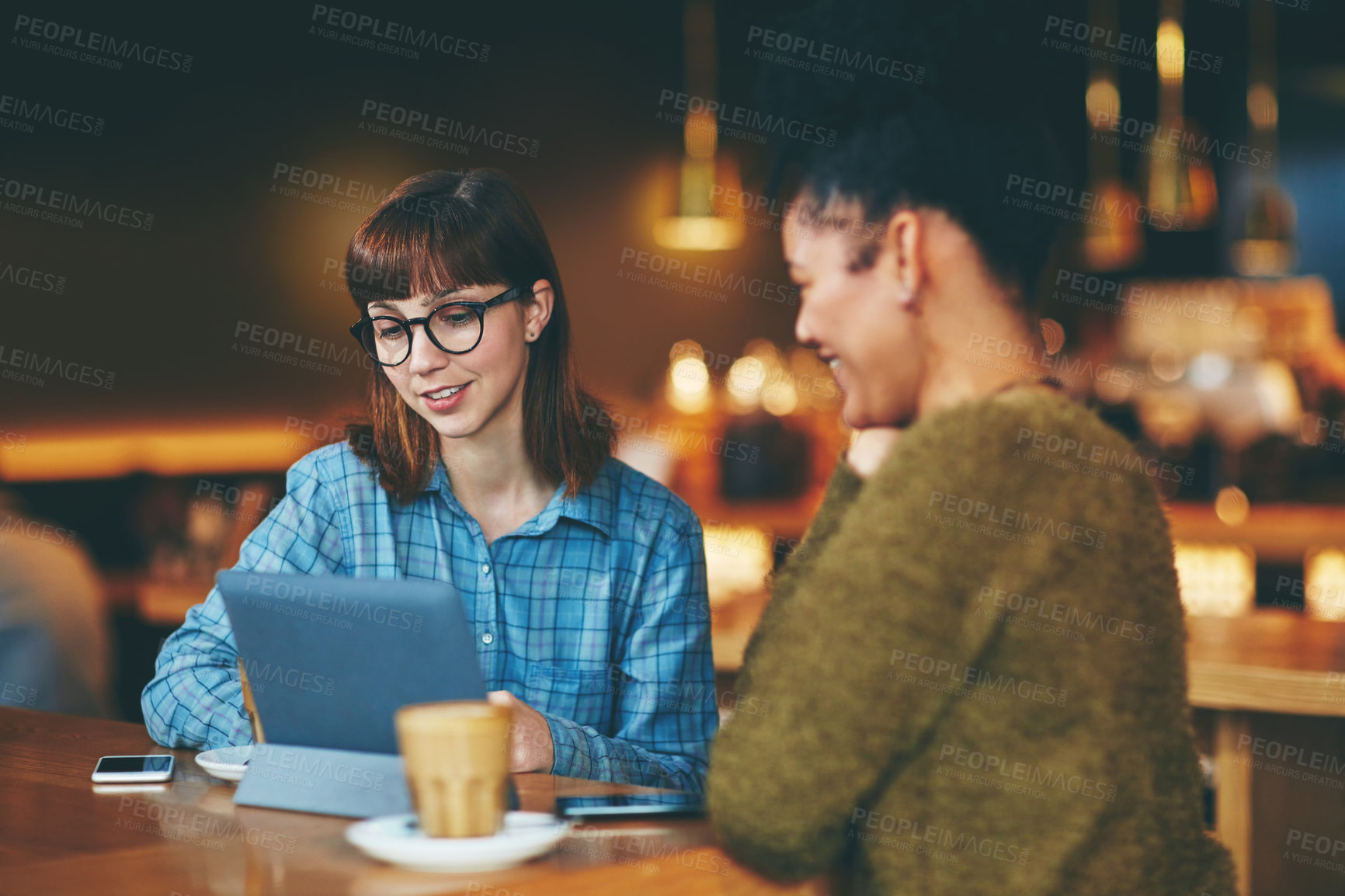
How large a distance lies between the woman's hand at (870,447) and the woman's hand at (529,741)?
0.43 metres

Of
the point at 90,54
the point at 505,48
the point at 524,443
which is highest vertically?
the point at 505,48

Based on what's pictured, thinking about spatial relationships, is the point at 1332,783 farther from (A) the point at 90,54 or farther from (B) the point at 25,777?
(A) the point at 90,54

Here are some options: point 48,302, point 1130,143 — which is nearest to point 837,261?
point 48,302

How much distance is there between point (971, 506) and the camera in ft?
2.96

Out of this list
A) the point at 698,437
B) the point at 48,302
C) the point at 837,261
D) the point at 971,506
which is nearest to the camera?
the point at 971,506

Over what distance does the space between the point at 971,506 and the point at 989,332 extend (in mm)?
183

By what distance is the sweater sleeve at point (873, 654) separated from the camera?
89 centimetres

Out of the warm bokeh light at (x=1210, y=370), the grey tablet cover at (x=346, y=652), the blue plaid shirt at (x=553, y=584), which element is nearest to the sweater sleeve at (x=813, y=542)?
the grey tablet cover at (x=346, y=652)

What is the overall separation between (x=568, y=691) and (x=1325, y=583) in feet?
11.5
